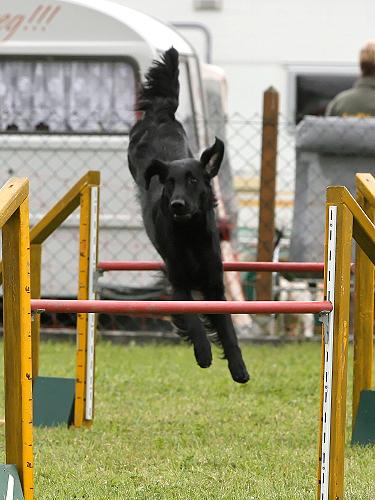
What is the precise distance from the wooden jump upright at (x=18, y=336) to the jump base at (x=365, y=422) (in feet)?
6.08

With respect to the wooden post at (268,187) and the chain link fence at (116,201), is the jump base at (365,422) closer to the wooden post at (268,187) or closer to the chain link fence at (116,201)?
the chain link fence at (116,201)

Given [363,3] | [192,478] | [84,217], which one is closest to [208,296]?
[84,217]

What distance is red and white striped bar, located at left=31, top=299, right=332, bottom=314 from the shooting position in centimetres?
345

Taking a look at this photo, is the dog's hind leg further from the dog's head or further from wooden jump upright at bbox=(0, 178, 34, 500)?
wooden jump upright at bbox=(0, 178, 34, 500)

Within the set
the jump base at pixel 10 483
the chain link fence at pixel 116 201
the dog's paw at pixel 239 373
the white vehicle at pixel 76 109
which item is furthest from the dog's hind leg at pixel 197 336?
the white vehicle at pixel 76 109

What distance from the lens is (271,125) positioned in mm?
8023

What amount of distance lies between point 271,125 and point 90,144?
4.31 ft

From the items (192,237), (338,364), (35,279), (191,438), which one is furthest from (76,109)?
(338,364)

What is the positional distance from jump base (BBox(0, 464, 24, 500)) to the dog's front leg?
1.45m

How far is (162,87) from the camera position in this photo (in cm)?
550

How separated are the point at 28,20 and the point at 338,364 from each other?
218 inches

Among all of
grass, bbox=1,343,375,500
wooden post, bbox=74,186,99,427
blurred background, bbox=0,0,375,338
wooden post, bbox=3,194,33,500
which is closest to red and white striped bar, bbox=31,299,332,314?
wooden post, bbox=3,194,33,500

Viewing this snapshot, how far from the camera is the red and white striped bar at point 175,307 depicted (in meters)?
3.45

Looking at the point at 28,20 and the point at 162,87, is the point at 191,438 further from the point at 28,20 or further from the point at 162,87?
the point at 28,20
